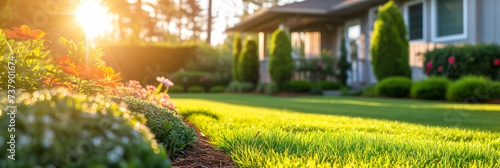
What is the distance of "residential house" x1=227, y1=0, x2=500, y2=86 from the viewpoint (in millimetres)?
10992

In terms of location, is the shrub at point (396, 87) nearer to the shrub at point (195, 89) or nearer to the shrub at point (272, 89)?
the shrub at point (272, 89)

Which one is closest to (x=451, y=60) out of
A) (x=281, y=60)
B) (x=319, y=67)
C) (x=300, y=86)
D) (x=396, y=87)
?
(x=396, y=87)

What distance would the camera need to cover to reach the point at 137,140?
3.81 ft

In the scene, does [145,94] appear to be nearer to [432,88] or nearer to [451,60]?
[432,88]

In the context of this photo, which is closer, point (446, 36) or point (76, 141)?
point (76, 141)

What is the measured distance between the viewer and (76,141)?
3.58 feet

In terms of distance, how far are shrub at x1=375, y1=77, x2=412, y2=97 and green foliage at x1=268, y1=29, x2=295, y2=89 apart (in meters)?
3.99

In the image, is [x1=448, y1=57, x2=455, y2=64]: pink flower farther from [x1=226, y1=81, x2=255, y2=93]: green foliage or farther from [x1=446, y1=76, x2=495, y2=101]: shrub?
[x1=226, y1=81, x2=255, y2=93]: green foliage

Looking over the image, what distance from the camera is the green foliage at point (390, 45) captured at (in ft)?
36.9

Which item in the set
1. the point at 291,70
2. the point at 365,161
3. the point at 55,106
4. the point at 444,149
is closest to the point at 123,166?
the point at 55,106

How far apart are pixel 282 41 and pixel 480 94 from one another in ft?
22.5

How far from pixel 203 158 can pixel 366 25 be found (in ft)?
44.0

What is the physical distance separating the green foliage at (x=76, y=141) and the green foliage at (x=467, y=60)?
32.8 ft

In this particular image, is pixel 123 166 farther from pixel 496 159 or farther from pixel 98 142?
pixel 496 159
